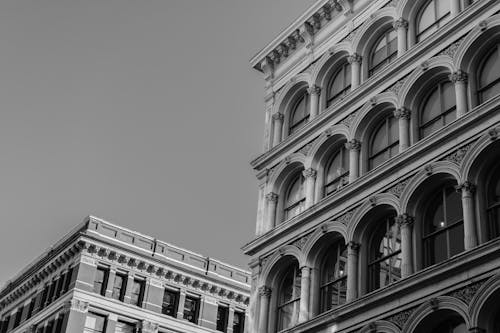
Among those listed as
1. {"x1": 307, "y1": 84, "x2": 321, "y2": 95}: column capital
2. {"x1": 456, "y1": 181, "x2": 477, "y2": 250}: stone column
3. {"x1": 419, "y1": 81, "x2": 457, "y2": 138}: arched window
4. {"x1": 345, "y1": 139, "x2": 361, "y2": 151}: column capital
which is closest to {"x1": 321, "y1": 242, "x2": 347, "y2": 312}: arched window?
{"x1": 345, "y1": 139, "x2": 361, "y2": 151}: column capital

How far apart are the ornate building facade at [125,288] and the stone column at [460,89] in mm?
Result: 34837

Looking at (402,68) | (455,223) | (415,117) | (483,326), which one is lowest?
(483,326)

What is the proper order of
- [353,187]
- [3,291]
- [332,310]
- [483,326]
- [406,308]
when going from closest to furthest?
[483,326] → [406,308] → [332,310] → [353,187] → [3,291]

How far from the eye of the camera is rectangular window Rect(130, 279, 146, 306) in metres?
58.6

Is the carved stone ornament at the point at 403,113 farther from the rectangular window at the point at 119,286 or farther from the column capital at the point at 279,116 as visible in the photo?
the rectangular window at the point at 119,286

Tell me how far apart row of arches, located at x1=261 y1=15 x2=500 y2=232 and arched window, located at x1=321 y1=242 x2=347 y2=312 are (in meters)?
2.68

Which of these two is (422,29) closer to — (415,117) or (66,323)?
(415,117)

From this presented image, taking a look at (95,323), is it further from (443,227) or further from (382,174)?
(443,227)

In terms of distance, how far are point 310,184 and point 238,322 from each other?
104 ft

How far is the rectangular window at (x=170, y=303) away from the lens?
197 feet

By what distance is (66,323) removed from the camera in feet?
179

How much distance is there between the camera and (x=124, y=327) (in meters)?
57.1

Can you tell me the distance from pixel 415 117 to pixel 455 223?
5.37 meters

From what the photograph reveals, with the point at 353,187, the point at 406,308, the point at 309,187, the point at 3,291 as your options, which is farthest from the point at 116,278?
the point at 406,308
